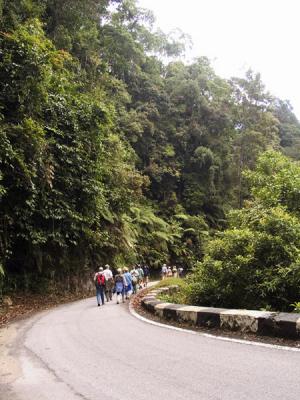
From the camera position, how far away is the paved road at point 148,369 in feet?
14.2

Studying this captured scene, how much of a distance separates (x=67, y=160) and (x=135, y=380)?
14442mm

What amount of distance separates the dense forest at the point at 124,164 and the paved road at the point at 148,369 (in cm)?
307

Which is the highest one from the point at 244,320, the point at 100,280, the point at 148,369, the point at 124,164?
the point at 124,164

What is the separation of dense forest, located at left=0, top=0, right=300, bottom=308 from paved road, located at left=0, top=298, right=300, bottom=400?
307cm

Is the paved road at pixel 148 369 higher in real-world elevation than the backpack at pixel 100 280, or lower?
lower

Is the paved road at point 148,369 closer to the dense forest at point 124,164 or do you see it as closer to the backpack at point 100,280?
the dense forest at point 124,164

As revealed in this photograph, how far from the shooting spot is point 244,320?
7.00 meters

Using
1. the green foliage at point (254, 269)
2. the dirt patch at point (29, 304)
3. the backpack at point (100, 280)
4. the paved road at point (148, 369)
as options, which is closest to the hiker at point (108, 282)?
the backpack at point (100, 280)

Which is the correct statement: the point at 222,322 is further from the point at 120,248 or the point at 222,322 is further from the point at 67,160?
the point at 120,248

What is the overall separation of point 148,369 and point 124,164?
870 inches

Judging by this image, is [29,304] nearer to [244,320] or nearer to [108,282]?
[108,282]

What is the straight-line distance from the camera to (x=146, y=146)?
41.7 metres

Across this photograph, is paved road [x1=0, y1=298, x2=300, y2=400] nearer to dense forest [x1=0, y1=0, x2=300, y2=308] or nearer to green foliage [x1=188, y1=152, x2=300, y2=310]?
green foliage [x1=188, y1=152, x2=300, y2=310]

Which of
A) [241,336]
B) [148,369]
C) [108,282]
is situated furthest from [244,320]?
[108,282]
